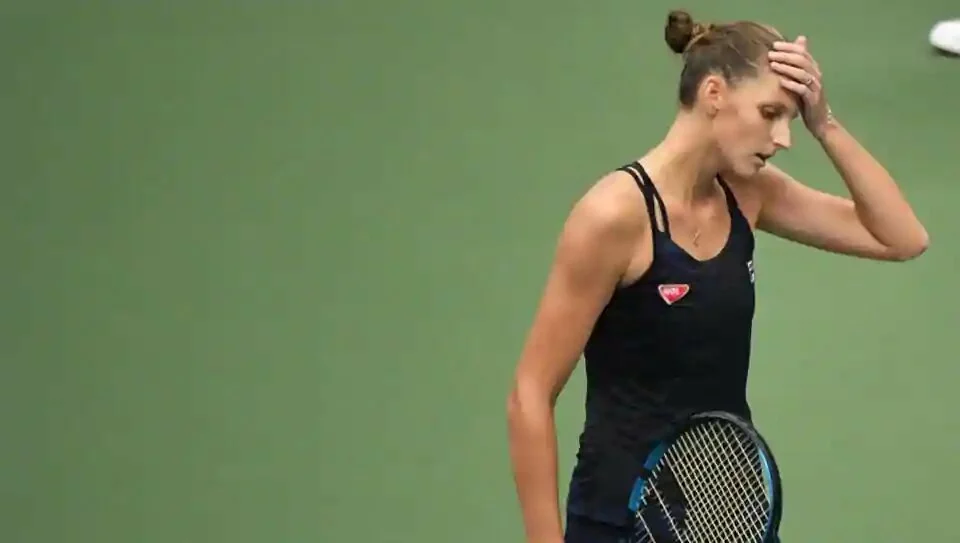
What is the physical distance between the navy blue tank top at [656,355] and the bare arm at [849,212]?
0.20 meters

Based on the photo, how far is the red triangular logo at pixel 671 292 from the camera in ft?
4.41

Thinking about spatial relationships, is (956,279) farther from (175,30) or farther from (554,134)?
(175,30)

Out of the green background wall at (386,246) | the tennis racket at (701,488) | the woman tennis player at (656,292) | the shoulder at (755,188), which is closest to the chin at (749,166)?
the woman tennis player at (656,292)

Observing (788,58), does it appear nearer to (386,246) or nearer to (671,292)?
(671,292)

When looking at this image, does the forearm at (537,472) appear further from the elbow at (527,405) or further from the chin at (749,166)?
the chin at (749,166)

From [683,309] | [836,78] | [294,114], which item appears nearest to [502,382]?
[294,114]

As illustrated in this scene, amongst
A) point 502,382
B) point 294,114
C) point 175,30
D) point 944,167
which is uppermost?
point 175,30

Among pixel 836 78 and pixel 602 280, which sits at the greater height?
pixel 836 78

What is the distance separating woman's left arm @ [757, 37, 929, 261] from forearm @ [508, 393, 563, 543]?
1.36ft

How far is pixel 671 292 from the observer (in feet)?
4.41

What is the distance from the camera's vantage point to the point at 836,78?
7.16 feet

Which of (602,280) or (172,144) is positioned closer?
(602,280)

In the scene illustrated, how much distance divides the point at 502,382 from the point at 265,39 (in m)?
0.66

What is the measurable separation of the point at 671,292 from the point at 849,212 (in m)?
0.37
